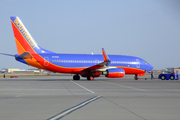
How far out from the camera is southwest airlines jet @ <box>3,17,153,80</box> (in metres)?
39.2

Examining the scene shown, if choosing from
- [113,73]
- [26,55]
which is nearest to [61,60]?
[26,55]

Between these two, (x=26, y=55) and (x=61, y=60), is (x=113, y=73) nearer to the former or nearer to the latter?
(x=61, y=60)

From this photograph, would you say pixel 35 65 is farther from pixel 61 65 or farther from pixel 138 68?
pixel 138 68

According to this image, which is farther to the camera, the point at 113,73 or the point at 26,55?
the point at 113,73

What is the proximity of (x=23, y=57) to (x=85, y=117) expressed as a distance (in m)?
31.2

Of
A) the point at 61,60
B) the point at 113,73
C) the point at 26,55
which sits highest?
the point at 26,55

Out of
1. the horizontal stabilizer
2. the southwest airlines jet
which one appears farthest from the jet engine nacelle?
the horizontal stabilizer

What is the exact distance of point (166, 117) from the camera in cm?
881

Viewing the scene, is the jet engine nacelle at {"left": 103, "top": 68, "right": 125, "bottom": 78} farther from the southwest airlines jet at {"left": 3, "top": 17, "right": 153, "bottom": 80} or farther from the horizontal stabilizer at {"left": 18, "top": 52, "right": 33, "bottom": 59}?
the horizontal stabilizer at {"left": 18, "top": 52, "right": 33, "bottom": 59}

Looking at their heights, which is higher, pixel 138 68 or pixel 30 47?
pixel 30 47

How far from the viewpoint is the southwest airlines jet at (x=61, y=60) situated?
39.2 meters

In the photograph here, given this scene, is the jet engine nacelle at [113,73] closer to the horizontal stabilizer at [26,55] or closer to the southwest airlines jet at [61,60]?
the southwest airlines jet at [61,60]

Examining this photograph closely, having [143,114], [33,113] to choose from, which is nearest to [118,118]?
[143,114]

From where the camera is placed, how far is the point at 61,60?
134ft
